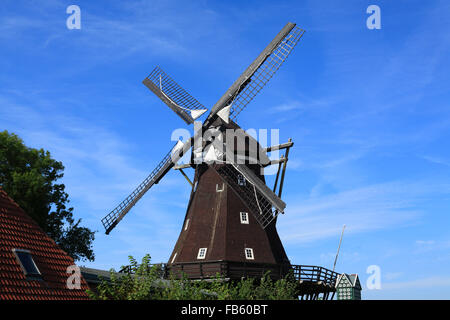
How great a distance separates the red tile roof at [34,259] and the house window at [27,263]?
0.35 feet

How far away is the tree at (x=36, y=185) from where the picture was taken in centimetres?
3020

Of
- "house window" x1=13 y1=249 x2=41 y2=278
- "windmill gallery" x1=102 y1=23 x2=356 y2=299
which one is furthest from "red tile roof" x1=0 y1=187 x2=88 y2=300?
"windmill gallery" x1=102 y1=23 x2=356 y2=299

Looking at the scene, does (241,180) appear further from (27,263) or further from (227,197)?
(27,263)

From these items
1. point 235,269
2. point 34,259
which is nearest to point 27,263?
point 34,259

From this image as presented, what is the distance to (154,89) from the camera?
3012 cm

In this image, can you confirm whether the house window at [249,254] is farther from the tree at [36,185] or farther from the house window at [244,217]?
the tree at [36,185]

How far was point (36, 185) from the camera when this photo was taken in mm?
30359

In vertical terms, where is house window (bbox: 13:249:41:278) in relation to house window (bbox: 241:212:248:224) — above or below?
below

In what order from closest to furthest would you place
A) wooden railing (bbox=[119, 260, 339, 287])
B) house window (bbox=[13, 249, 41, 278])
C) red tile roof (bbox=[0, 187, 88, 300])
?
1. red tile roof (bbox=[0, 187, 88, 300])
2. house window (bbox=[13, 249, 41, 278])
3. wooden railing (bbox=[119, 260, 339, 287])

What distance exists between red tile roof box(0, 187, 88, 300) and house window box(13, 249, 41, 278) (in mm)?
107

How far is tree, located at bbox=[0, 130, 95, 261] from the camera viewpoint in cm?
3020

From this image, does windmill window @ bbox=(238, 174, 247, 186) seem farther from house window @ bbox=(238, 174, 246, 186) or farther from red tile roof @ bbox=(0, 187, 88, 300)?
red tile roof @ bbox=(0, 187, 88, 300)
